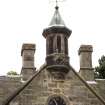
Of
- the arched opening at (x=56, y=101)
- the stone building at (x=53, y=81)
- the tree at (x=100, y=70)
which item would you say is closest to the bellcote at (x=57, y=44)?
the stone building at (x=53, y=81)

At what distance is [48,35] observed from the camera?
28625 mm

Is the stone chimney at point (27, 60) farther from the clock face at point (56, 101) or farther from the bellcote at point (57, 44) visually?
the clock face at point (56, 101)

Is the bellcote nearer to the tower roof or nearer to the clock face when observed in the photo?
the tower roof

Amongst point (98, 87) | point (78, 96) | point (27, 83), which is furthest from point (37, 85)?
point (98, 87)

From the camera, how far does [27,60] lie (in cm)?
2862

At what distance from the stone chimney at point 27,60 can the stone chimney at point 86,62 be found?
10.8ft

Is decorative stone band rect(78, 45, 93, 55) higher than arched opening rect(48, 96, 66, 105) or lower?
higher

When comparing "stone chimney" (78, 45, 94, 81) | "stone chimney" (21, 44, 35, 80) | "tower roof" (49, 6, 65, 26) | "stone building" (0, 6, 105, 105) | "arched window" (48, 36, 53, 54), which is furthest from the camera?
"stone chimney" (78, 45, 94, 81)

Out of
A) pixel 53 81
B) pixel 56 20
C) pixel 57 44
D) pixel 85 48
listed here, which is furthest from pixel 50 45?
pixel 85 48

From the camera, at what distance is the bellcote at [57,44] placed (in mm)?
27625

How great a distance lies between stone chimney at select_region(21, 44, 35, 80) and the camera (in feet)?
93.2

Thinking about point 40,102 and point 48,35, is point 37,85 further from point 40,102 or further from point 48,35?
point 48,35

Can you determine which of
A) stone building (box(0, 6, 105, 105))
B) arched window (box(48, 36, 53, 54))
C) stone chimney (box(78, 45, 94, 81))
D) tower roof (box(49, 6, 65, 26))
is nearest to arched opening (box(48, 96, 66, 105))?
stone building (box(0, 6, 105, 105))

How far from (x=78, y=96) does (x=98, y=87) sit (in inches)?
104
